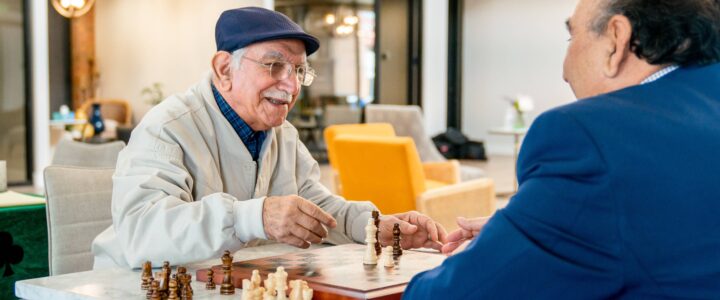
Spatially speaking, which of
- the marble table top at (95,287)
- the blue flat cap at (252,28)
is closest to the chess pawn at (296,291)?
the marble table top at (95,287)

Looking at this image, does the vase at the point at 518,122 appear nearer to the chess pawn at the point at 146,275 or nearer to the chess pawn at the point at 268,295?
the chess pawn at the point at 146,275

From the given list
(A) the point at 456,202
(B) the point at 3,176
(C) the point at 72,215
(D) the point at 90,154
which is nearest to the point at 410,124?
(A) the point at 456,202

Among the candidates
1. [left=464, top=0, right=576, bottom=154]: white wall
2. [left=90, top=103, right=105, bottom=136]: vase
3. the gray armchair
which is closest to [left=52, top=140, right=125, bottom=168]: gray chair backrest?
the gray armchair

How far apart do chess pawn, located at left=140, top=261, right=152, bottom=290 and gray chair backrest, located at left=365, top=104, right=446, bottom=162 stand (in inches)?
265

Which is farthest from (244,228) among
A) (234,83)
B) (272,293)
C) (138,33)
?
(138,33)

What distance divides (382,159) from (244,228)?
3.86 metres

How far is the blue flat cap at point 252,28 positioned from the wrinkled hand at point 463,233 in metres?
0.66

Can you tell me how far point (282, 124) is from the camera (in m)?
2.52

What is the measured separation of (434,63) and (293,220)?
1284cm

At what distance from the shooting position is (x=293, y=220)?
186 centimetres

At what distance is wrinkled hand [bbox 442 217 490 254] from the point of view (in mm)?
1814

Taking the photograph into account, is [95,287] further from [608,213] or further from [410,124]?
[410,124]

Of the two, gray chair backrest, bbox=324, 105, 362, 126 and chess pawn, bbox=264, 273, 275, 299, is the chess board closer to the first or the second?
chess pawn, bbox=264, 273, 275, 299

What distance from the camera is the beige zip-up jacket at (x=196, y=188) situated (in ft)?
6.30
